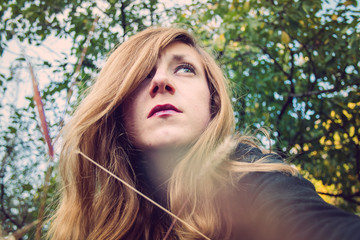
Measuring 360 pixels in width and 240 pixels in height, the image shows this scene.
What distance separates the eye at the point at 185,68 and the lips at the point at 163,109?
0.29 meters

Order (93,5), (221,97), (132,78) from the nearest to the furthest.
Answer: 1. (132,78)
2. (221,97)
3. (93,5)

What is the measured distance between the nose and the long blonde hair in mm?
134

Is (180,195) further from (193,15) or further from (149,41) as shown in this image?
(193,15)

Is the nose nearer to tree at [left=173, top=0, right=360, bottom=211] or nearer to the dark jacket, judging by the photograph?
the dark jacket

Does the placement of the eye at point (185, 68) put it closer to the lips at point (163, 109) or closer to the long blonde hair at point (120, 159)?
the long blonde hair at point (120, 159)

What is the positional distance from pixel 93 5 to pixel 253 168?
7.39 ft

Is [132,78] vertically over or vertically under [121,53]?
under

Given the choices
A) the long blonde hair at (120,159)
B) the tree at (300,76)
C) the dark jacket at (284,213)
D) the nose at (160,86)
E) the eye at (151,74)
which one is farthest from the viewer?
the tree at (300,76)

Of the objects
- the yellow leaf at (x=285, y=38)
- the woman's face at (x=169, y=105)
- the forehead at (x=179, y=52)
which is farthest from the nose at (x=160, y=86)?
the yellow leaf at (x=285, y=38)

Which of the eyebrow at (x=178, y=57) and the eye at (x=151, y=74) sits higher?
the eyebrow at (x=178, y=57)

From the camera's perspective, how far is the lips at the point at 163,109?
1362 mm

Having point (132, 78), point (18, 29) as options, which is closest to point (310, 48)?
point (132, 78)

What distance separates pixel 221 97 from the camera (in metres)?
1.65

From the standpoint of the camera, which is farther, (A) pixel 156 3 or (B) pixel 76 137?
(A) pixel 156 3
